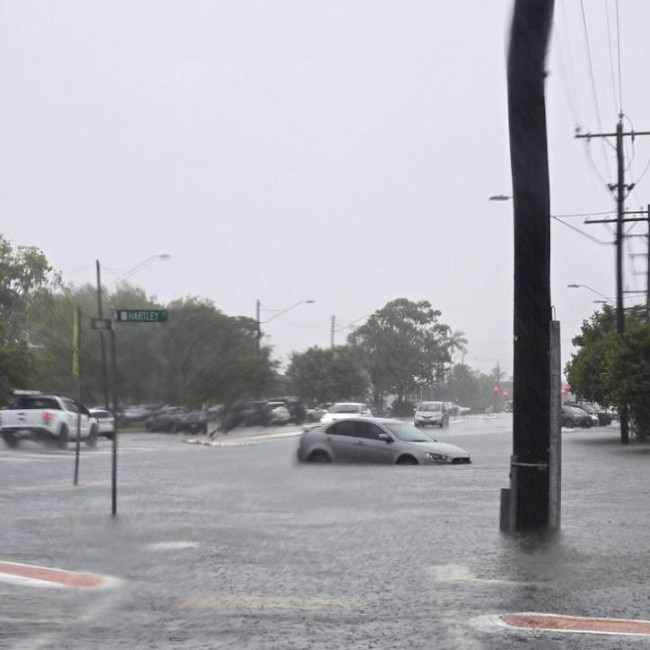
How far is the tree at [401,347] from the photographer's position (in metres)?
97.9

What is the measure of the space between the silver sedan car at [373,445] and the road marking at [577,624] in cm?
1663

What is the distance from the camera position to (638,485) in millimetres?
19969

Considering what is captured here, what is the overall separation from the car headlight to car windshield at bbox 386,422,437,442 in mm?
647

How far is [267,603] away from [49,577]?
2.31m

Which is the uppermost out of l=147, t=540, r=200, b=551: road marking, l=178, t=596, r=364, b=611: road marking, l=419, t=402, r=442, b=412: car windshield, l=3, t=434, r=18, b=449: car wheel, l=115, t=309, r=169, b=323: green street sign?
l=115, t=309, r=169, b=323: green street sign

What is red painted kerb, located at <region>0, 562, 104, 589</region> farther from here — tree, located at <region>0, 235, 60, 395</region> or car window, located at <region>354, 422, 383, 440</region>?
tree, located at <region>0, 235, 60, 395</region>

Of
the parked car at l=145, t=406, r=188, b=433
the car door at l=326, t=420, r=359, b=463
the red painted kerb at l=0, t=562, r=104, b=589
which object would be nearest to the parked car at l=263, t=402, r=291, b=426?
Answer: the parked car at l=145, t=406, r=188, b=433

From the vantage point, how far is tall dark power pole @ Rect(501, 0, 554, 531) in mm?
12531

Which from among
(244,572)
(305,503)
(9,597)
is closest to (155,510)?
(305,503)

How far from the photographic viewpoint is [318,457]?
2569 cm

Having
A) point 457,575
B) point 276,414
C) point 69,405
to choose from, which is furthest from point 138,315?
point 276,414

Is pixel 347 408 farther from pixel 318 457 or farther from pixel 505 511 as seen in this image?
pixel 505 511

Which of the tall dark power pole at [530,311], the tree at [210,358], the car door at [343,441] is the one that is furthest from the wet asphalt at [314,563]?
the tree at [210,358]

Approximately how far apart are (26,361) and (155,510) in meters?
39.0
